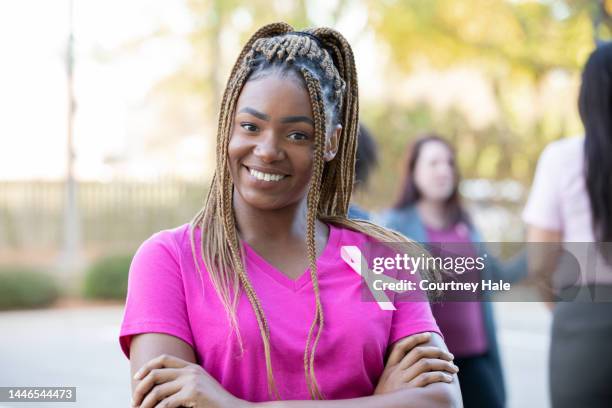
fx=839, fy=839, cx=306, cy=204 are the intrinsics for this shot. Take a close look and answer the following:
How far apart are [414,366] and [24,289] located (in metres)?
9.94

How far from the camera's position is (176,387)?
191 centimetres

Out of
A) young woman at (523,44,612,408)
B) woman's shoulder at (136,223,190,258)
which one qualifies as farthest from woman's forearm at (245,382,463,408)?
young woman at (523,44,612,408)

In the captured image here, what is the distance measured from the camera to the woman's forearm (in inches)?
75.8

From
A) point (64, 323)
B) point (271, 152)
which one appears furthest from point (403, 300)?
point (64, 323)

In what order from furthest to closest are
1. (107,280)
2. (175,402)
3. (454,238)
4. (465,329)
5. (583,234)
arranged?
1. (107,280)
2. (454,238)
3. (465,329)
4. (583,234)
5. (175,402)

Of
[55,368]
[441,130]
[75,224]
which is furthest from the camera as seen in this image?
[441,130]

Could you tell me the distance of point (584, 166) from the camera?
3029mm

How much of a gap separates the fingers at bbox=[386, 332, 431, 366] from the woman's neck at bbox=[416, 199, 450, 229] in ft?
9.05

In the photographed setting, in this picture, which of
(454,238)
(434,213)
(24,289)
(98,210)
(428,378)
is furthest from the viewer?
A: (98,210)

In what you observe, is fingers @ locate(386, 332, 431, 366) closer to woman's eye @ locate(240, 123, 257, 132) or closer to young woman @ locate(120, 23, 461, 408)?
young woman @ locate(120, 23, 461, 408)

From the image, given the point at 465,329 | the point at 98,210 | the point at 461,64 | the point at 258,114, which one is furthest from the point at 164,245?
the point at 461,64

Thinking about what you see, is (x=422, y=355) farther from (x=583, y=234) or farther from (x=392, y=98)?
(x=392, y=98)

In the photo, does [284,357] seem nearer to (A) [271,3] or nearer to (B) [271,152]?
(B) [271,152]

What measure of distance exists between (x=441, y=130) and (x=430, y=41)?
58.4 inches
